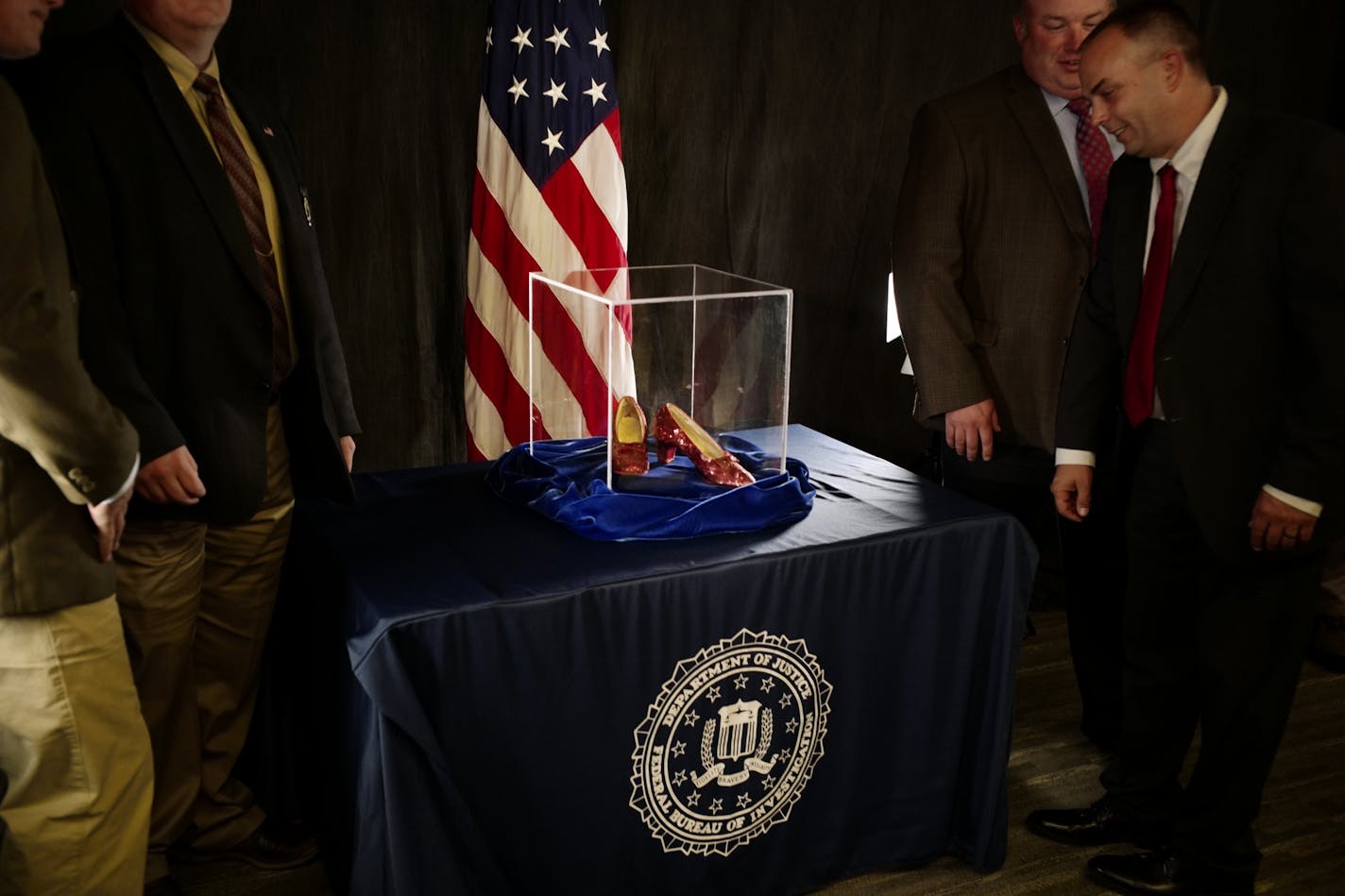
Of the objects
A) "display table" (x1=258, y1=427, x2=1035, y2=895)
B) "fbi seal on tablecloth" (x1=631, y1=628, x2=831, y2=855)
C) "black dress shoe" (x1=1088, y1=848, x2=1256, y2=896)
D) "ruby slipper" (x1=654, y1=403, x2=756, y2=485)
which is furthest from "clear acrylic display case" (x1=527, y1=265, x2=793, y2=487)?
"black dress shoe" (x1=1088, y1=848, x2=1256, y2=896)

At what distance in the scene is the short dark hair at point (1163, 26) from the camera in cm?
200

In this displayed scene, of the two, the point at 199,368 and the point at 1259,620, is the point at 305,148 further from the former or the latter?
the point at 1259,620

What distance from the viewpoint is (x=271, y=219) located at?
6.84 ft

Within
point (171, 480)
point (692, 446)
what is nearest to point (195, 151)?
point (171, 480)

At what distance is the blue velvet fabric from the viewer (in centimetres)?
203

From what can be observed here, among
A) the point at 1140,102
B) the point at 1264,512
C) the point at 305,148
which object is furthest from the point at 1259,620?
the point at 305,148

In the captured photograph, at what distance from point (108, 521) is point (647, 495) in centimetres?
84

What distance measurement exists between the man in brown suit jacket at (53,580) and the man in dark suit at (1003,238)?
64.3 inches

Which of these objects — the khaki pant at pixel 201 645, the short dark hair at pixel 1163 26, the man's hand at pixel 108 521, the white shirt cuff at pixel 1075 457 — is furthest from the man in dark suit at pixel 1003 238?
the man's hand at pixel 108 521

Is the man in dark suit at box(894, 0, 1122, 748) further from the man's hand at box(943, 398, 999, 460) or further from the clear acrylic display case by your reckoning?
the clear acrylic display case

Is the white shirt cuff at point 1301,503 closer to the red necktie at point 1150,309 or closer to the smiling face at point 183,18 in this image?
the red necktie at point 1150,309

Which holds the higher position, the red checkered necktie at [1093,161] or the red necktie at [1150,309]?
the red checkered necktie at [1093,161]

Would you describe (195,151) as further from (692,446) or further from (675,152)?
(675,152)

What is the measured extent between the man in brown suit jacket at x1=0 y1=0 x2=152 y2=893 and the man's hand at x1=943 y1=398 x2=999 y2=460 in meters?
1.65
